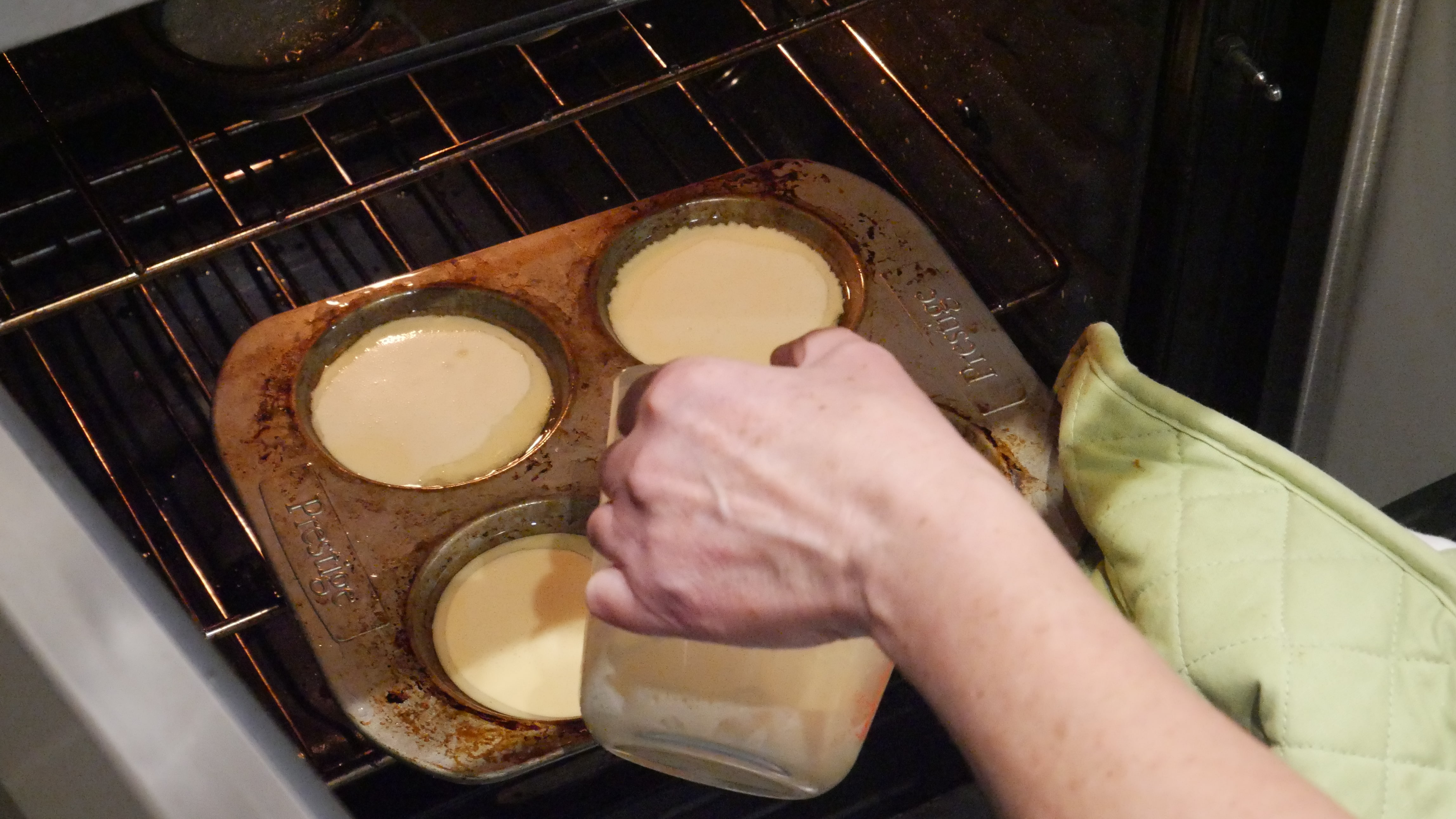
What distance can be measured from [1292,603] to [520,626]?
2.32ft

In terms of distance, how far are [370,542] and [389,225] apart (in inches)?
22.4

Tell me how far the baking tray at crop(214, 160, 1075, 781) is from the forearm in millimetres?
545

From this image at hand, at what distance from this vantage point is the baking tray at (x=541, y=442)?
1043 millimetres

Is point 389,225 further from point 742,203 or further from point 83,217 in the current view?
point 742,203

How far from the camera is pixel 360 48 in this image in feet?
3.16

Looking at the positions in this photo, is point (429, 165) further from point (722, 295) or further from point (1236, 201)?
point (1236, 201)

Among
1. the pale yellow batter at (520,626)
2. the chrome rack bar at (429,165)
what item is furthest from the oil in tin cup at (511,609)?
the chrome rack bar at (429,165)

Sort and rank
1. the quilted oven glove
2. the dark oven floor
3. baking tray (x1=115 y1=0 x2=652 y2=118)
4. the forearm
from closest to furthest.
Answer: the forearm < the quilted oven glove < baking tray (x1=115 y1=0 x2=652 y2=118) < the dark oven floor

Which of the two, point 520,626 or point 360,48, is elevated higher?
Result: point 360,48

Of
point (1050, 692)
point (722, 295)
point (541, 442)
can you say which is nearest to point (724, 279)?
point (722, 295)

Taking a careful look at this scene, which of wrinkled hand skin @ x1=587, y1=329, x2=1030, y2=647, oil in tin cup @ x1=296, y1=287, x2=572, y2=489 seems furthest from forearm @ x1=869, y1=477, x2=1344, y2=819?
oil in tin cup @ x1=296, y1=287, x2=572, y2=489

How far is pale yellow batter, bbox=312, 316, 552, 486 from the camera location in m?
1.20

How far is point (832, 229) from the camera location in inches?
50.7

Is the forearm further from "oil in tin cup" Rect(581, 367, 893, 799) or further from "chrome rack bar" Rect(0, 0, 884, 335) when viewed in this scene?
"chrome rack bar" Rect(0, 0, 884, 335)
